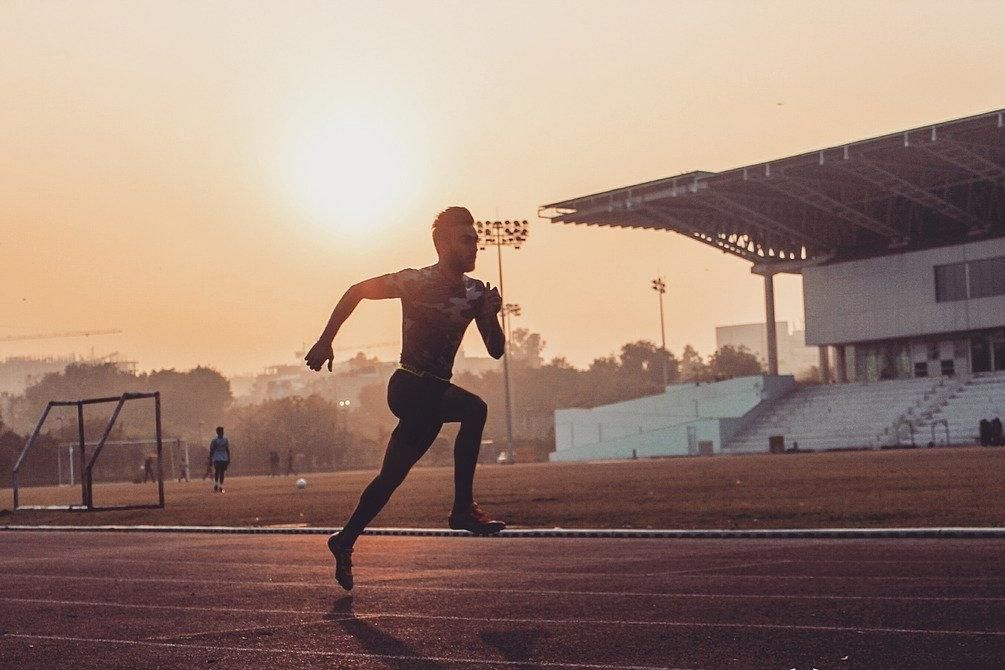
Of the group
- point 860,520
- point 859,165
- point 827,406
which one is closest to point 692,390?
point 827,406

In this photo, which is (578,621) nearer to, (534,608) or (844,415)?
(534,608)

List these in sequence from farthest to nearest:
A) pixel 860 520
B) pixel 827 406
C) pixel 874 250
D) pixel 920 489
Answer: pixel 874 250, pixel 827 406, pixel 920 489, pixel 860 520

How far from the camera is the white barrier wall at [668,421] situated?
8619cm

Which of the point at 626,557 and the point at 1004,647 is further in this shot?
the point at 626,557

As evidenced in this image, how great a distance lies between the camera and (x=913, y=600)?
823cm

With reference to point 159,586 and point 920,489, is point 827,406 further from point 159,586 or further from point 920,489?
point 159,586

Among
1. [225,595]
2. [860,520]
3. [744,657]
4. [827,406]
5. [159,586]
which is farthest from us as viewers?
[827,406]

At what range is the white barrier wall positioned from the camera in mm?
86188

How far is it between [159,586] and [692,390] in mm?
82625

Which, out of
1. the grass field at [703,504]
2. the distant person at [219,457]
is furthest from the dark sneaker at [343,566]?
the distant person at [219,457]

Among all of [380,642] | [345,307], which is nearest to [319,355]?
[345,307]

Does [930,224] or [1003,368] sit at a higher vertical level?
[930,224]

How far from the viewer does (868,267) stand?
282ft

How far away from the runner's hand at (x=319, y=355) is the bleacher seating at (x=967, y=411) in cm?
5968
